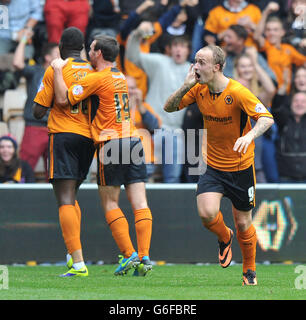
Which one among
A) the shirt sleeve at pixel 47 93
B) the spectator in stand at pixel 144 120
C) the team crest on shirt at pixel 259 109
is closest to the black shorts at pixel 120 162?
the shirt sleeve at pixel 47 93

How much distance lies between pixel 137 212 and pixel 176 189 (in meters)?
2.18

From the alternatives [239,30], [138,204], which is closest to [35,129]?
[239,30]

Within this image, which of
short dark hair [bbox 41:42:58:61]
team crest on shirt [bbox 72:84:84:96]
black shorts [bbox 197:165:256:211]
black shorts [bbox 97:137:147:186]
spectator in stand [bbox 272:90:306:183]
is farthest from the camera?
spectator in stand [bbox 272:90:306:183]

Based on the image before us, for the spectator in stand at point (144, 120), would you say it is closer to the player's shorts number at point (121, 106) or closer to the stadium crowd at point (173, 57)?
the stadium crowd at point (173, 57)

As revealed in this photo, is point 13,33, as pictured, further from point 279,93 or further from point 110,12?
point 279,93

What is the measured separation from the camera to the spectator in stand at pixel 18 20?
12.1 m

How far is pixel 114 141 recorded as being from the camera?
8.12 metres

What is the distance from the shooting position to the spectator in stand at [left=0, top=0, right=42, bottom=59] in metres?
12.1

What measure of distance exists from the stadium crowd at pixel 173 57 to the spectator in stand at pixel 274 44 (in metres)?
0.02

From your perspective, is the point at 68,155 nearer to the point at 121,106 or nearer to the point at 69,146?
the point at 69,146

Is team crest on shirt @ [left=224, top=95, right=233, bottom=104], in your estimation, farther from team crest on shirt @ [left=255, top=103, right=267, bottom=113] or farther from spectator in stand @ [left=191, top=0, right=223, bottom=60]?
spectator in stand @ [left=191, top=0, right=223, bottom=60]

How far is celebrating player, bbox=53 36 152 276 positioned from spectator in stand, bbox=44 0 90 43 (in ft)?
12.8

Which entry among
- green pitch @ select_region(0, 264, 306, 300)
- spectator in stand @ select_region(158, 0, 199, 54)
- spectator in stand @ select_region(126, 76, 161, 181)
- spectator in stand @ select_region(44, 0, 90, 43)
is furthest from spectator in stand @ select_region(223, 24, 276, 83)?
green pitch @ select_region(0, 264, 306, 300)
